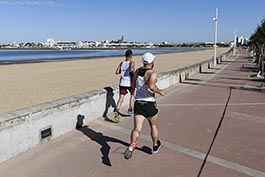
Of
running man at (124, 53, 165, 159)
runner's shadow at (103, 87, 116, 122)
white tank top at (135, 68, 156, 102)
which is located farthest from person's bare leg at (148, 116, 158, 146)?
runner's shadow at (103, 87, 116, 122)

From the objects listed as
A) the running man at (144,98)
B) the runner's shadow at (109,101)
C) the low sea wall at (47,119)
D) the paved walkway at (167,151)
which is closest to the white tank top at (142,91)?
the running man at (144,98)

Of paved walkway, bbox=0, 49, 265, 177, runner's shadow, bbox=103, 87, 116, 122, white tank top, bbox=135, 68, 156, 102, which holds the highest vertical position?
white tank top, bbox=135, 68, 156, 102

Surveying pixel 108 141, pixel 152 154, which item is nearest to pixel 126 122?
pixel 108 141

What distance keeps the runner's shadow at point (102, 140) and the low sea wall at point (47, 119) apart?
0.10 m

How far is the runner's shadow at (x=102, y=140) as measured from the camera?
4320 millimetres

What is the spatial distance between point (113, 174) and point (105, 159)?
51 cm

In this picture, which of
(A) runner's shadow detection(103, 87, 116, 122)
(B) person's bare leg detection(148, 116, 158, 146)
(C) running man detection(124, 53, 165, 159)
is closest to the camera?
(C) running man detection(124, 53, 165, 159)

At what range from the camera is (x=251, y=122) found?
6.16 meters

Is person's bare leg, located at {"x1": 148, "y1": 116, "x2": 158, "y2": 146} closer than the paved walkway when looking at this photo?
No

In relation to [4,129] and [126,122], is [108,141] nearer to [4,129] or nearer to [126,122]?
[126,122]

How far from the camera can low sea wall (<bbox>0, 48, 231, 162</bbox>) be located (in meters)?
4.08

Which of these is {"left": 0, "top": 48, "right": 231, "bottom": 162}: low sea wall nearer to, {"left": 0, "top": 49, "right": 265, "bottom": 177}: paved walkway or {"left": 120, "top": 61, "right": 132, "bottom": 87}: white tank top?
{"left": 0, "top": 49, "right": 265, "bottom": 177}: paved walkway

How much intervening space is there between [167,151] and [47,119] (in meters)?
2.00

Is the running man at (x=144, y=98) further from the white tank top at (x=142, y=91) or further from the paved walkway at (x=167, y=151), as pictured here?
the paved walkway at (x=167, y=151)
